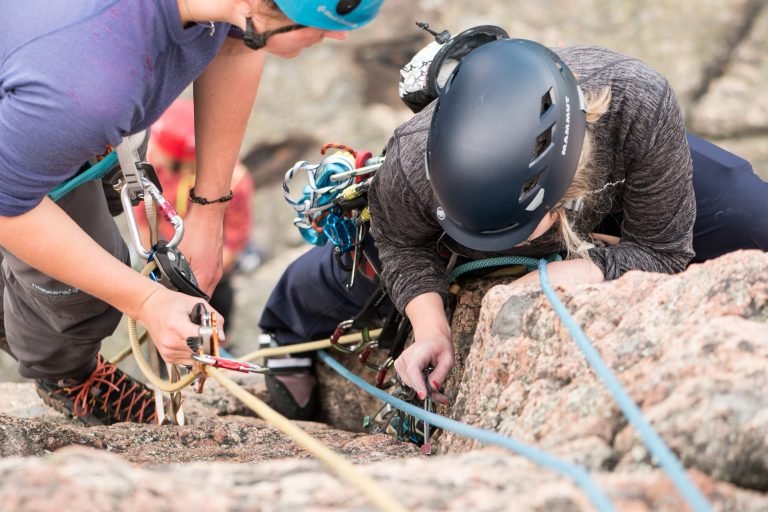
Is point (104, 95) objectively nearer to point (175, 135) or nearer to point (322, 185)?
point (322, 185)

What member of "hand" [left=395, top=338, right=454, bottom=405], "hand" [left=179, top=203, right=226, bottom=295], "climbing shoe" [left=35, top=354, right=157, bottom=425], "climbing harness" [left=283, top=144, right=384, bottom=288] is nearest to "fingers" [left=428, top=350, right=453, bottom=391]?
"hand" [left=395, top=338, right=454, bottom=405]

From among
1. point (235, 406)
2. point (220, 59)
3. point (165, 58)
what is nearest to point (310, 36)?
point (165, 58)

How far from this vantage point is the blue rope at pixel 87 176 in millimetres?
2711

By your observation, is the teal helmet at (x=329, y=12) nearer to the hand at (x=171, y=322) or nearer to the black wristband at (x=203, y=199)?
the hand at (x=171, y=322)

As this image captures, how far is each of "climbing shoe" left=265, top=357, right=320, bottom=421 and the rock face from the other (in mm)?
1987

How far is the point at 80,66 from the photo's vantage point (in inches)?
81.7

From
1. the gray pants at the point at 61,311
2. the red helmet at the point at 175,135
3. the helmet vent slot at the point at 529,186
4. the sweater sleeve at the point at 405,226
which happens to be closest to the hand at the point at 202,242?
the gray pants at the point at 61,311

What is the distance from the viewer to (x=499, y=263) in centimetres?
301

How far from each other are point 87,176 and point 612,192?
1.78m

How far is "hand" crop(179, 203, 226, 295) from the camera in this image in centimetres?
322

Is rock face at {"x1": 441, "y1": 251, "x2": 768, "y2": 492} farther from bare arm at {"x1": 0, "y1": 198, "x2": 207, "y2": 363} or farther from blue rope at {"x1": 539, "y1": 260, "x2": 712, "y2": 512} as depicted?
bare arm at {"x1": 0, "y1": 198, "x2": 207, "y2": 363}

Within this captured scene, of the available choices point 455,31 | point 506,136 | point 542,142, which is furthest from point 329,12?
point 455,31

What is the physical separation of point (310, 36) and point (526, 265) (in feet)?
4.12

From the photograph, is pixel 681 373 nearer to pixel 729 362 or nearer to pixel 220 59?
pixel 729 362
